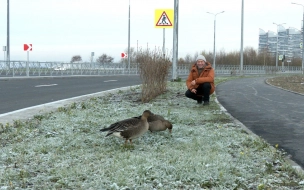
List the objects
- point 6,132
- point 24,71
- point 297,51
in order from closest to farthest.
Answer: point 6,132 → point 24,71 → point 297,51

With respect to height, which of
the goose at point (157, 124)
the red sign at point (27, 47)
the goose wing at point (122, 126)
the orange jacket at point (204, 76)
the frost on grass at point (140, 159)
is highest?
the red sign at point (27, 47)

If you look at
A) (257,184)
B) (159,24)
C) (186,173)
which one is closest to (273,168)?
(257,184)

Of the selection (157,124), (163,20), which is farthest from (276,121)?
(163,20)

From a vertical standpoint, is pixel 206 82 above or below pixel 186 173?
above

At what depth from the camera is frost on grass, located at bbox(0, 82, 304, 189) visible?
4.13m

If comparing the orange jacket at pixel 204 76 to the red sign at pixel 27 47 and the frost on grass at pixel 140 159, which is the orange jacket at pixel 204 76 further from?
the red sign at pixel 27 47

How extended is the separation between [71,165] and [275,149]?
2527mm

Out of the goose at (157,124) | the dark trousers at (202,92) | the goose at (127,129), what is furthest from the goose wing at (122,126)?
the dark trousers at (202,92)

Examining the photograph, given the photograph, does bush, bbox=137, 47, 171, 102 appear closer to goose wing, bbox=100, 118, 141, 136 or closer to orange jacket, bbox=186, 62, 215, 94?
orange jacket, bbox=186, 62, 215, 94

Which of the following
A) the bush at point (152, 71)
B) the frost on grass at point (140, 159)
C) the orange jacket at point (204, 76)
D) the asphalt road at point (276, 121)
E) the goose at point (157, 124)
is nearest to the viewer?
the frost on grass at point (140, 159)

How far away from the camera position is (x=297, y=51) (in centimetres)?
13138

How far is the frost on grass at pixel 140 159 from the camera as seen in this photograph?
4.13 metres

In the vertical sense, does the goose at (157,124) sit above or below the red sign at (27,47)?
below

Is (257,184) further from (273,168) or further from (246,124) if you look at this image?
(246,124)
